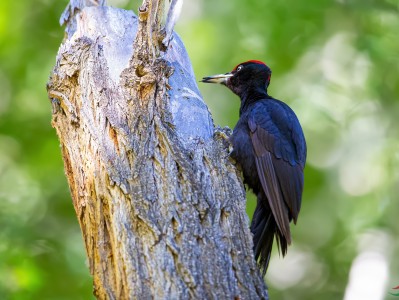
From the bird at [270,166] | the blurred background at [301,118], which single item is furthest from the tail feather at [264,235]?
the blurred background at [301,118]

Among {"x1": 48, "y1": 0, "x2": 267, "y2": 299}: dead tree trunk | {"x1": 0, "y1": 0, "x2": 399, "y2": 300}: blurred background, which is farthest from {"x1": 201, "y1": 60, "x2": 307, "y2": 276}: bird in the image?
{"x1": 0, "y1": 0, "x2": 399, "y2": 300}: blurred background

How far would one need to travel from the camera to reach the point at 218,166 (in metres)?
3.89

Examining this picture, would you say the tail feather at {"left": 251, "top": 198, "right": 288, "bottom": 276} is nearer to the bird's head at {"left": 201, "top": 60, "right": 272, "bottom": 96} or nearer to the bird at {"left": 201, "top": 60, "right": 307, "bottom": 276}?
the bird at {"left": 201, "top": 60, "right": 307, "bottom": 276}

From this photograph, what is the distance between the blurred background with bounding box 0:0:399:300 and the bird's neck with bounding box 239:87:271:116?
7.82 feet

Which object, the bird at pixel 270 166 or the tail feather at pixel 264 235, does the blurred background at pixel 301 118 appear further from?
the tail feather at pixel 264 235

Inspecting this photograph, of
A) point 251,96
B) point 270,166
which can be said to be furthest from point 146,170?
point 251,96

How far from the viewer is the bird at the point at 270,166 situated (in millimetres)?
4578

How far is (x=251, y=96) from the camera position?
5852 millimetres

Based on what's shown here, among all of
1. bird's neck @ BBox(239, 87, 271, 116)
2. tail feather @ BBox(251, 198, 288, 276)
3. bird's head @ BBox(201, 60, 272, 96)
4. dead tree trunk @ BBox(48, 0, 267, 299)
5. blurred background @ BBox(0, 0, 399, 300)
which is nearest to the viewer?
dead tree trunk @ BBox(48, 0, 267, 299)

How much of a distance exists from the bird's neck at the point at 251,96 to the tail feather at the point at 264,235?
1287 mm

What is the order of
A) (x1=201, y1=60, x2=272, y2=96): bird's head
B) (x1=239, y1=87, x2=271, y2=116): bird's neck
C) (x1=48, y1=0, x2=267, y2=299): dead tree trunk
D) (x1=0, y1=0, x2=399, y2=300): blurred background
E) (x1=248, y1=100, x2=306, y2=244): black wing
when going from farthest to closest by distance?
1. (x1=0, y1=0, x2=399, y2=300): blurred background
2. (x1=201, y1=60, x2=272, y2=96): bird's head
3. (x1=239, y1=87, x2=271, y2=116): bird's neck
4. (x1=248, y1=100, x2=306, y2=244): black wing
5. (x1=48, y1=0, x2=267, y2=299): dead tree trunk

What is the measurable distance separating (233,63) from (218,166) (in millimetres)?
5130

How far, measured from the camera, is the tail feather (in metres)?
4.51

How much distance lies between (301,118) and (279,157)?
444 centimetres
